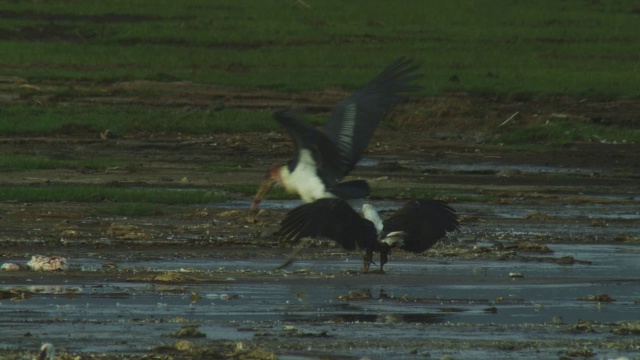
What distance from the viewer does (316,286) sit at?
11641mm

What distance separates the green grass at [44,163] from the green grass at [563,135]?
23.4 ft

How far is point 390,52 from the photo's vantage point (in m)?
34.4

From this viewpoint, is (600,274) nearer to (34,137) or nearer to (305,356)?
(305,356)

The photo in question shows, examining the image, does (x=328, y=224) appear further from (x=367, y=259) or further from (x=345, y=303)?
(x=367, y=259)

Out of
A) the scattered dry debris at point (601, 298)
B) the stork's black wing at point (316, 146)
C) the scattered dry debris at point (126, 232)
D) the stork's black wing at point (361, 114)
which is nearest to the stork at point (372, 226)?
the stork's black wing at point (316, 146)

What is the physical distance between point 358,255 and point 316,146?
8.90ft

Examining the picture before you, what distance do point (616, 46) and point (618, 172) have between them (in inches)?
569

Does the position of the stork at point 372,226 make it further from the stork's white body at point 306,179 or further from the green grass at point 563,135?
the green grass at point 563,135

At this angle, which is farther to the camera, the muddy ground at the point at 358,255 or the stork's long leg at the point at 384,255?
the stork's long leg at the point at 384,255

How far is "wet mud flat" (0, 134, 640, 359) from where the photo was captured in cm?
897

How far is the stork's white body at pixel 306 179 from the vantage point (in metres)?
11.5

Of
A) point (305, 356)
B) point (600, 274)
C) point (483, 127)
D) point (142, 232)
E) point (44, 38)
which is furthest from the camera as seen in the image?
point (44, 38)

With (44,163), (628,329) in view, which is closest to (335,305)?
(628,329)

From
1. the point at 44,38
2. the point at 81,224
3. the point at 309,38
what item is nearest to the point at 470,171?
the point at 81,224
